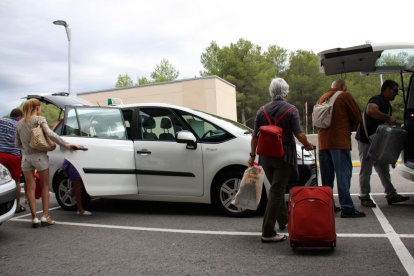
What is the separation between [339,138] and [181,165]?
2.08 metres

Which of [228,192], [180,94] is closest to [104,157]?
[228,192]

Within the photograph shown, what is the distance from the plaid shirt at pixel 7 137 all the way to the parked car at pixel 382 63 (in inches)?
176

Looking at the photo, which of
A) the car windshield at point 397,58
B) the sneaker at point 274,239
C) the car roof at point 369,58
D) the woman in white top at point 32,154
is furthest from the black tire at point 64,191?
the car windshield at point 397,58

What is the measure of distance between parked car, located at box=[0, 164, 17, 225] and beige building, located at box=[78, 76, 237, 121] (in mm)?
21124

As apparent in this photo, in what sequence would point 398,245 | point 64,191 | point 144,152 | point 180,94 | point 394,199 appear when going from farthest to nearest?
1. point 180,94
2. point 64,191
3. point 394,199
4. point 144,152
5. point 398,245

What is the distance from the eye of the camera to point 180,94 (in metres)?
27.2

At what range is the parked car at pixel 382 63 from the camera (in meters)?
5.38

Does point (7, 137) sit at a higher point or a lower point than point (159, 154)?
higher

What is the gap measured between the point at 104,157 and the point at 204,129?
1.45 m

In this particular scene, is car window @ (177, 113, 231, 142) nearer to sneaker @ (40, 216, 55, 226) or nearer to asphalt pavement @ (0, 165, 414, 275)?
asphalt pavement @ (0, 165, 414, 275)

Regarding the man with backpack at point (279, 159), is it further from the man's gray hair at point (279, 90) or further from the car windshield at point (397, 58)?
the car windshield at point (397, 58)

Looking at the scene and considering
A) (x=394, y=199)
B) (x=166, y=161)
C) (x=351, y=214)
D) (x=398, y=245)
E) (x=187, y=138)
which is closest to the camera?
(x=398, y=245)

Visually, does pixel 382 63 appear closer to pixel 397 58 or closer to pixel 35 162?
pixel 397 58

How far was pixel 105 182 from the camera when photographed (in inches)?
238
